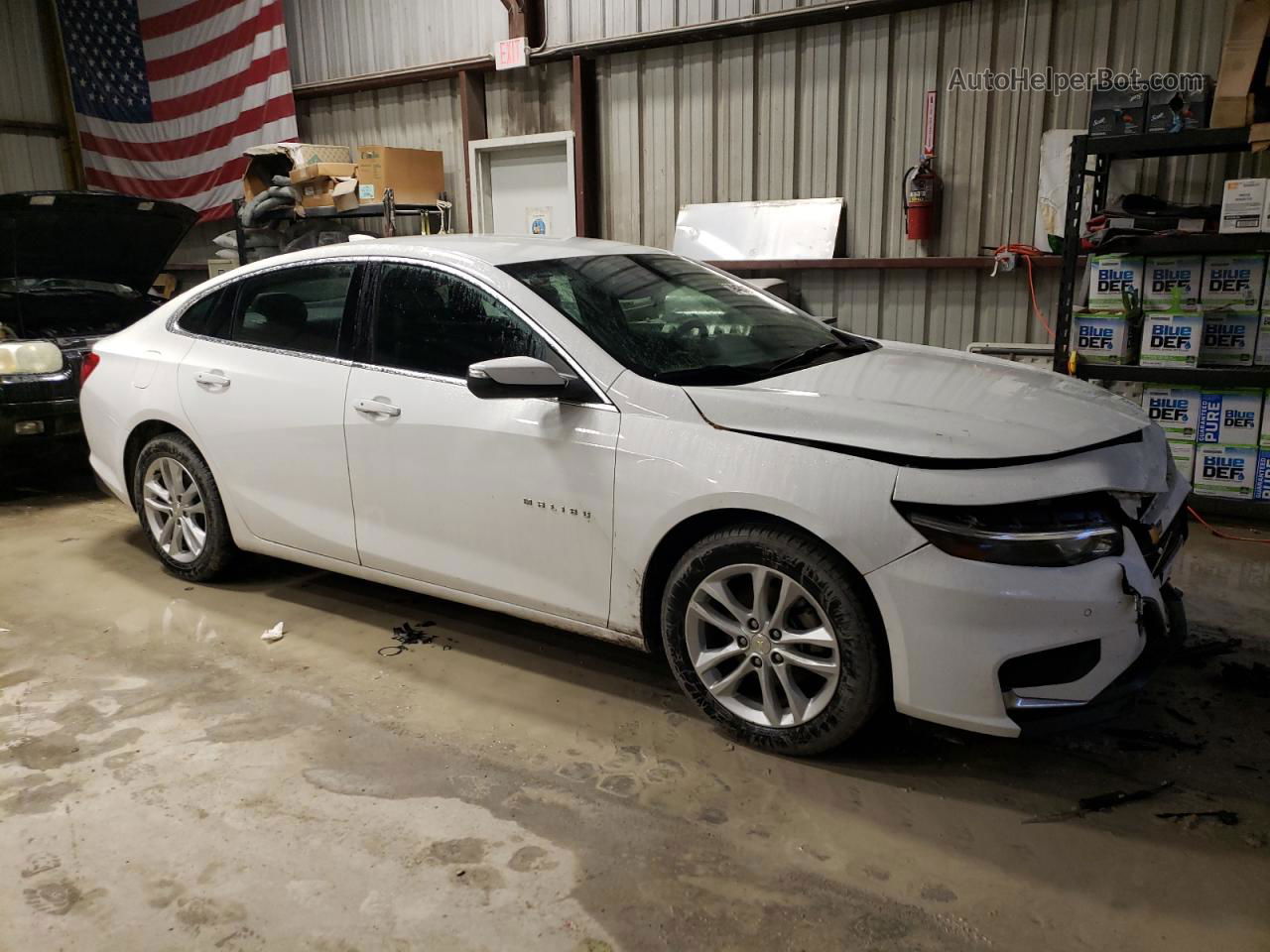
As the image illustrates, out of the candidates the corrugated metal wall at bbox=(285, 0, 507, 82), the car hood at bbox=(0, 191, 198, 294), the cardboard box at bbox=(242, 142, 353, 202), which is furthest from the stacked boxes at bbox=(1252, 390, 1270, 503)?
the cardboard box at bbox=(242, 142, 353, 202)

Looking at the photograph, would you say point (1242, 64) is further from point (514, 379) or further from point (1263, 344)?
point (514, 379)

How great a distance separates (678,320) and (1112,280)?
123 inches

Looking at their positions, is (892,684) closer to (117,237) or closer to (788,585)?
(788,585)

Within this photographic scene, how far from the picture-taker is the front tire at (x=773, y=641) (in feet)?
7.48

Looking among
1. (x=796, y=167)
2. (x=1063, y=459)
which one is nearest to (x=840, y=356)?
(x=1063, y=459)

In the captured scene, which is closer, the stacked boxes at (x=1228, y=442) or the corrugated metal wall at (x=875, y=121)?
the stacked boxes at (x=1228, y=442)

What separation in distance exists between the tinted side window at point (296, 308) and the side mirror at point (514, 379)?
90 cm

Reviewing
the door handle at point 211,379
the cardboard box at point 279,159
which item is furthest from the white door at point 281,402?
the cardboard box at point 279,159

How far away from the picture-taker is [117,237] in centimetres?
539

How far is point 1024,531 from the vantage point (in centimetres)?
212

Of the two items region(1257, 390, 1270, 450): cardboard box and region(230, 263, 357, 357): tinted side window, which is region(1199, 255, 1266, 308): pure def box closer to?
region(1257, 390, 1270, 450): cardboard box

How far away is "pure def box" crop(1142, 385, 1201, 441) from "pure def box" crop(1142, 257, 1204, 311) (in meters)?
0.44

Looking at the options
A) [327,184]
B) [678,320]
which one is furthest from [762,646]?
[327,184]

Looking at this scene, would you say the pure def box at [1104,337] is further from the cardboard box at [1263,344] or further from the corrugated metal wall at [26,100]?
the corrugated metal wall at [26,100]
